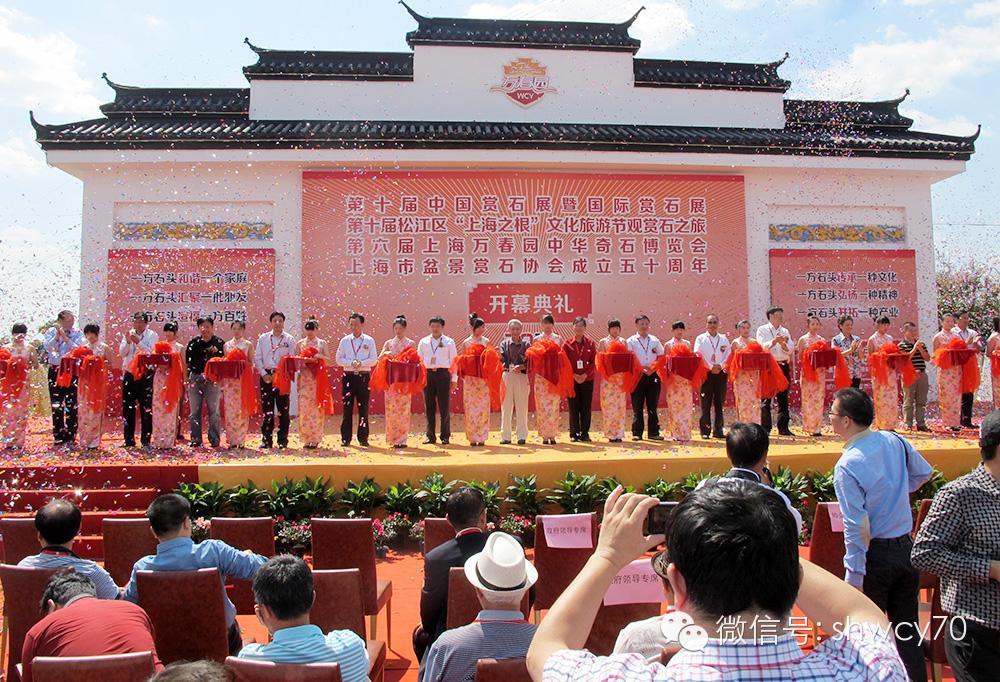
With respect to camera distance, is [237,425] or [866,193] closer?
[237,425]

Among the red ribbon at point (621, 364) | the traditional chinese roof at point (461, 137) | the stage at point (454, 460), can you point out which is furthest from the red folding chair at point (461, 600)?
the traditional chinese roof at point (461, 137)

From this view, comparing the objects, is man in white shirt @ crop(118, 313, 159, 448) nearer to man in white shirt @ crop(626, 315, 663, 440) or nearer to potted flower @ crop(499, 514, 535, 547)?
potted flower @ crop(499, 514, 535, 547)

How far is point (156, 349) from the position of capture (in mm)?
7438

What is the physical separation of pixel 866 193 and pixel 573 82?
4.97 m

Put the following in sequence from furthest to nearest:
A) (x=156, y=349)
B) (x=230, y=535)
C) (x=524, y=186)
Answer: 1. (x=524, y=186)
2. (x=156, y=349)
3. (x=230, y=535)

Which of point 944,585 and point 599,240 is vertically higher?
point 599,240

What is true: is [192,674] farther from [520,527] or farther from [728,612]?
[520,527]

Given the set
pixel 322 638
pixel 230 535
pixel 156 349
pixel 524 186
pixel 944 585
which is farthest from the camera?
pixel 524 186

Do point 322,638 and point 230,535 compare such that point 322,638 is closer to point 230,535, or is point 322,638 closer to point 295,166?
point 230,535

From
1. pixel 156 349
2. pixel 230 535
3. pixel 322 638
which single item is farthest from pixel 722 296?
pixel 322 638

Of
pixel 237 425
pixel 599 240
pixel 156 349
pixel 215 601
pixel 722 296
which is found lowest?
pixel 215 601

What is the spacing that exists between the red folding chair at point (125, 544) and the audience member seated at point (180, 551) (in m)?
0.84

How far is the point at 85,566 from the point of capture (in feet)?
10.0

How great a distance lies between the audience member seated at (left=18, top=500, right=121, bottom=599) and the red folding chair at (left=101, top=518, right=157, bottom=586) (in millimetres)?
752
